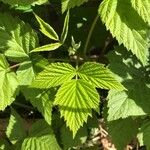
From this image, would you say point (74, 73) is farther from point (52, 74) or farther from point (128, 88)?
point (128, 88)

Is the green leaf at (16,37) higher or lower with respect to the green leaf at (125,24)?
lower

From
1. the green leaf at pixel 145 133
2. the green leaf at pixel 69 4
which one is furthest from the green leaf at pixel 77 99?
the green leaf at pixel 145 133

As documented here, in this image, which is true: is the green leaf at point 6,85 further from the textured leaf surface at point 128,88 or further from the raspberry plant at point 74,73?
the textured leaf surface at point 128,88

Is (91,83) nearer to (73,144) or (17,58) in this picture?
(17,58)

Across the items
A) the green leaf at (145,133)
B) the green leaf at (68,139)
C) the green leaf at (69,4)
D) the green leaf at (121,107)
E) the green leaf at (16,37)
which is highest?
the green leaf at (69,4)

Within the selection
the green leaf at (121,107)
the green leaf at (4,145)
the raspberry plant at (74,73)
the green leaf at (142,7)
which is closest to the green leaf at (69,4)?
the raspberry plant at (74,73)

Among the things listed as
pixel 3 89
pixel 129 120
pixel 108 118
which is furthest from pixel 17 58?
pixel 129 120

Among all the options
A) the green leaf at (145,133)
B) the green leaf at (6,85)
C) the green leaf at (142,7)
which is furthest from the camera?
the green leaf at (145,133)

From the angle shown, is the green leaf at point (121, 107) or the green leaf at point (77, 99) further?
the green leaf at point (121, 107)

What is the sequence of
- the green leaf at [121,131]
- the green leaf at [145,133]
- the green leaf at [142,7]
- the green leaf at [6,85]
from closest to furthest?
1. the green leaf at [142,7]
2. the green leaf at [6,85]
3. the green leaf at [145,133]
4. the green leaf at [121,131]
